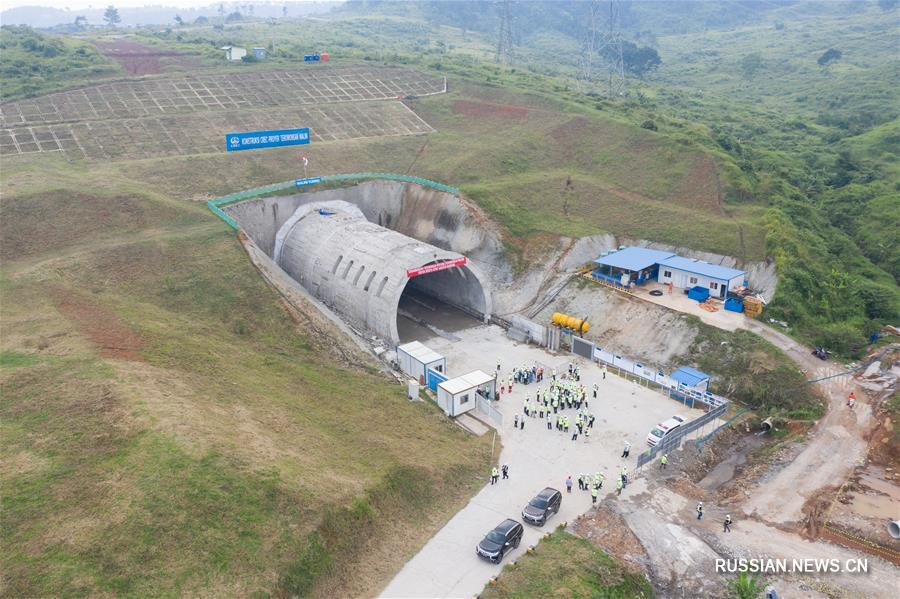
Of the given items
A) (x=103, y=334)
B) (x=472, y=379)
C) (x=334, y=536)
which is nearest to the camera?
(x=334, y=536)

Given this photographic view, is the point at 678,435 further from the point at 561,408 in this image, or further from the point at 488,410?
the point at 488,410

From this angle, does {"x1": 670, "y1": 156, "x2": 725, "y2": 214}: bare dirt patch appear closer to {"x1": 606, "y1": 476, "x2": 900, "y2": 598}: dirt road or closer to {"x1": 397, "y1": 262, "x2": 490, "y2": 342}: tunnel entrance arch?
{"x1": 397, "y1": 262, "x2": 490, "y2": 342}: tunnel entrance arch

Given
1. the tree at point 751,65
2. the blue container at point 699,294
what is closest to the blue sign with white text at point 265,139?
the blue container at point 699,294

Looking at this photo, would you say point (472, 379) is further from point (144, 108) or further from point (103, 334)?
point (144, 108)

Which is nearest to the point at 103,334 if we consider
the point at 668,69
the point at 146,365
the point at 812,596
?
the point at 146,365

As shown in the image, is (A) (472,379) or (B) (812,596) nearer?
(B) (812,596)

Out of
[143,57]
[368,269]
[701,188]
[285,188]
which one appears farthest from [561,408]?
[143,57]
